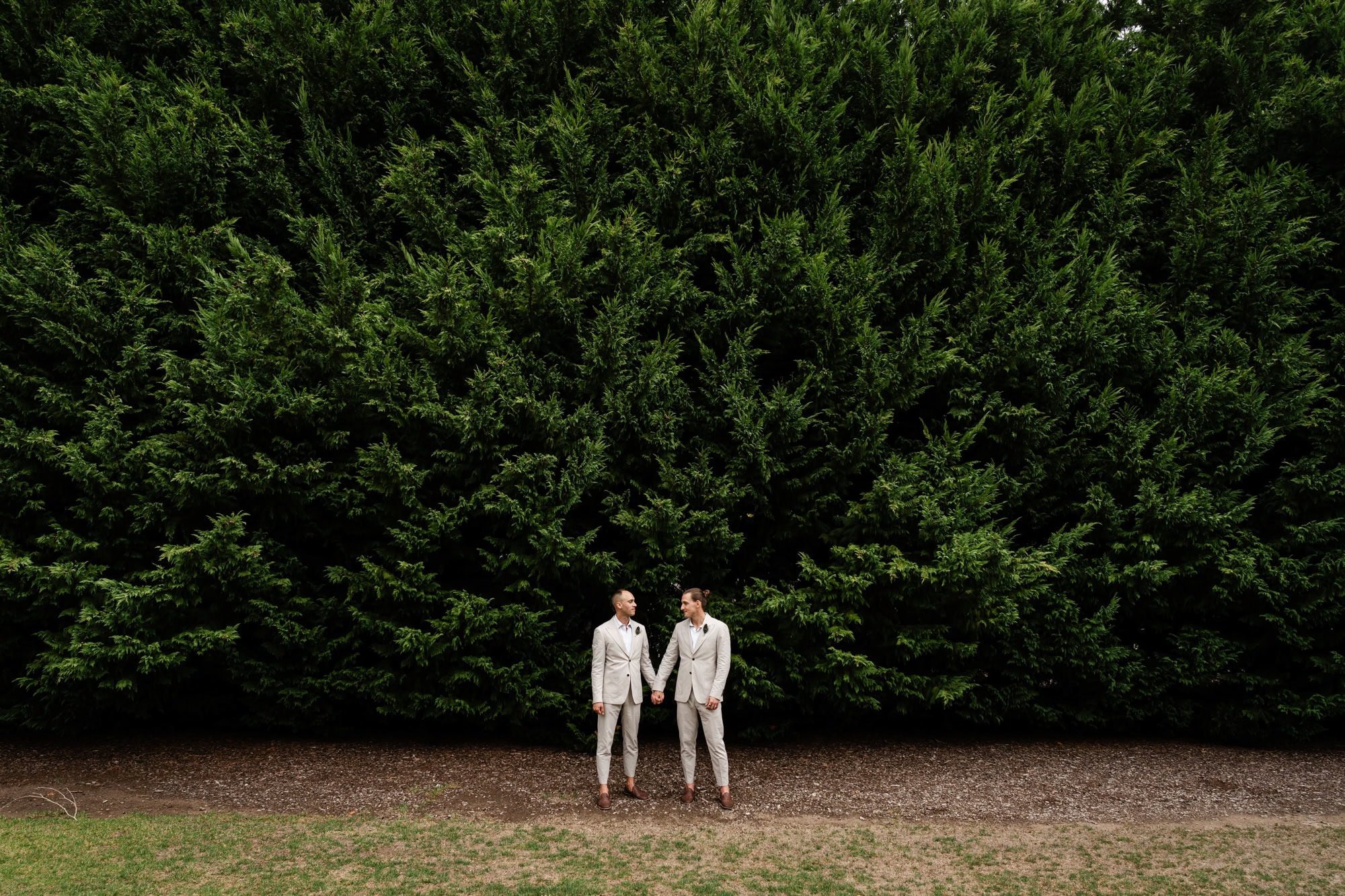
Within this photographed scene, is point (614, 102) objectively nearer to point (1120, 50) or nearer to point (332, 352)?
point (332, 352)

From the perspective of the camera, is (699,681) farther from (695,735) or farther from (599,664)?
(599,664)

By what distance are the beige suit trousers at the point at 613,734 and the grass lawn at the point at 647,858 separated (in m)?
0.57

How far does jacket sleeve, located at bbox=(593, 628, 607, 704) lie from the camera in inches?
286

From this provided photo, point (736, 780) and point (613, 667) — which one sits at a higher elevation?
point (613, 667)

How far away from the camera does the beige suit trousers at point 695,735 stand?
720 cm

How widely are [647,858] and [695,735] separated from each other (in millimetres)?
1283

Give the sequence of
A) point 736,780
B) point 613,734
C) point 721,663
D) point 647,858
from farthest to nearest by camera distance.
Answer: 1. point 736,780
2. point 613,734
3. point 721,663
4. point 647,858

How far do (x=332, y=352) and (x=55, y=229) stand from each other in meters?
4.58

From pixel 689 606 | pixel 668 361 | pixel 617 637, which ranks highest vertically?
pixel 668 361


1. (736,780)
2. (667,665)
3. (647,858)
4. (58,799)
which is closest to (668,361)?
(667,665)

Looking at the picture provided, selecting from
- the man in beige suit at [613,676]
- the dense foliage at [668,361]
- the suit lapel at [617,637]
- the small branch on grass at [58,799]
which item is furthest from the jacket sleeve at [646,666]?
the small branch on grass at [58,799]

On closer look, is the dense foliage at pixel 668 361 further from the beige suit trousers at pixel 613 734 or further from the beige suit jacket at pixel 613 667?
the beige suit trousers at pixel 613 734

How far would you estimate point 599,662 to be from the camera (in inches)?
287

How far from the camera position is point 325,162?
10375 millimetres
